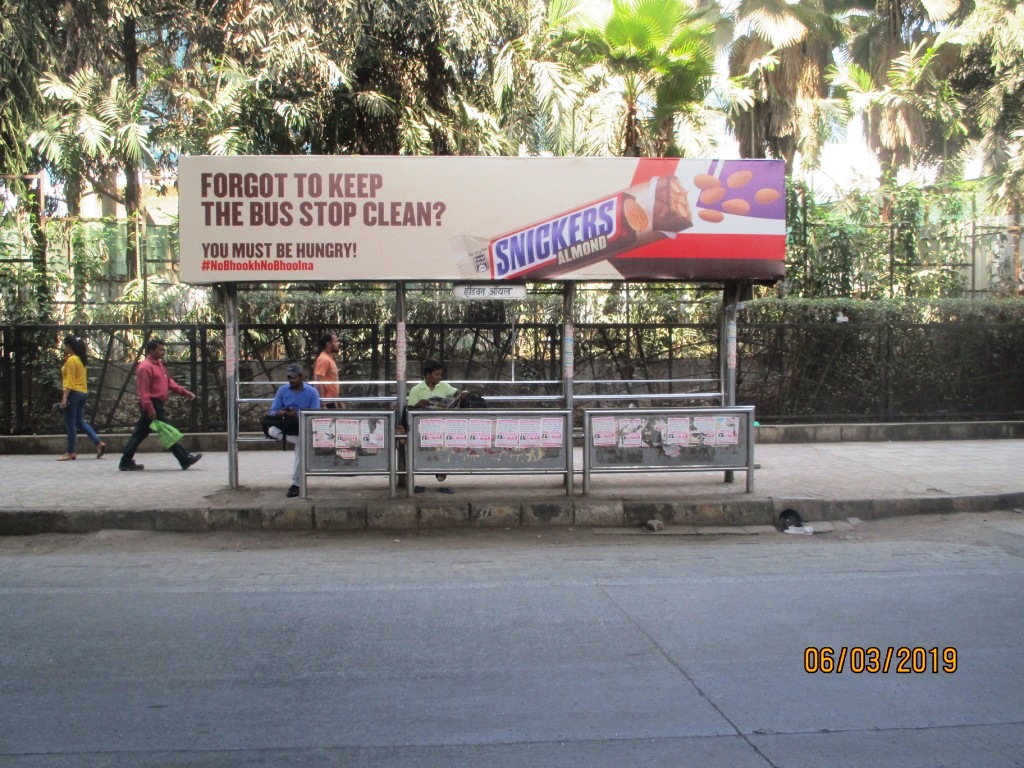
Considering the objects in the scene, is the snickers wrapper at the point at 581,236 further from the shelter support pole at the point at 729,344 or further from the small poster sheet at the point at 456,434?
the small poster sheet at the point at 456,434

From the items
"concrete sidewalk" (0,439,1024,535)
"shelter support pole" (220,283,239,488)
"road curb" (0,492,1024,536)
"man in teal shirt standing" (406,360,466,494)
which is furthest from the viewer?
"man in teal shirt standing" (406,360,466,494)

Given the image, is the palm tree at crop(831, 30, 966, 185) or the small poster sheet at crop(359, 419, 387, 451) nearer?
the small poster sheet at crop(359, 419, 387, 451)

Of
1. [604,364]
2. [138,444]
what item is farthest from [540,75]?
[138,444]

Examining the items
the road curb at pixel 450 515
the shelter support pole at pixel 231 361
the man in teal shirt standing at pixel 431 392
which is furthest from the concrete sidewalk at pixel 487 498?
the man in teal shirt standing at pixel 431 392

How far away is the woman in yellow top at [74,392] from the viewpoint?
11.7 m

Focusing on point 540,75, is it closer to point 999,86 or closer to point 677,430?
point 677,430

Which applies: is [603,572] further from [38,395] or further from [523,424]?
[38,395]

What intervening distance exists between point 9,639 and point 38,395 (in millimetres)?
9300

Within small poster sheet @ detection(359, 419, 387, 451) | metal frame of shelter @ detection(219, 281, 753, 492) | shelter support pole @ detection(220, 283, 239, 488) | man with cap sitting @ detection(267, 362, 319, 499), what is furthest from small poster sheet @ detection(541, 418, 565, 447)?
shelter support pole @ detection(220, 283, 239, 488)

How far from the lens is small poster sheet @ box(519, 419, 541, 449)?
→ 28.8 feet

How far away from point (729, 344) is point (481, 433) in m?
3.17

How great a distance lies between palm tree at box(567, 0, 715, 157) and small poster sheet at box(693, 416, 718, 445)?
7133mm

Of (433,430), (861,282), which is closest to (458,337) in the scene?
(433,430)

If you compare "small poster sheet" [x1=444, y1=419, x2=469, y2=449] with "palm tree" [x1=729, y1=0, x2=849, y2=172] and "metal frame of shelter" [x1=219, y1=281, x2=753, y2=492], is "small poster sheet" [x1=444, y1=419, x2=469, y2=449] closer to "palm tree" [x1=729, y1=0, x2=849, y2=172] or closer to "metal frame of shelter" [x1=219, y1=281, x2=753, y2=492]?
"metal frame of shelter" [x1=219, y1=281, x2=753, y2=492]
